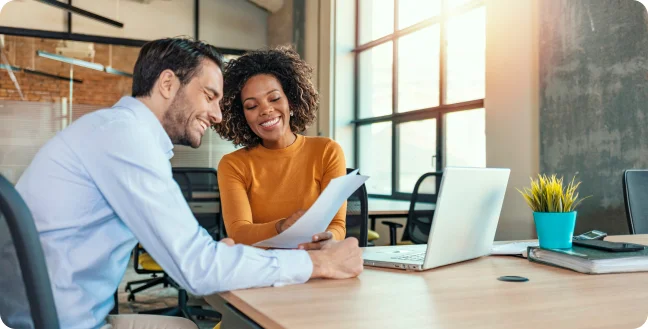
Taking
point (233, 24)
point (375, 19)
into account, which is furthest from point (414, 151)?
point (233, 24)

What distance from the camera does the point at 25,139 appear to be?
606cm

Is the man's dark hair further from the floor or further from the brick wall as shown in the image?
the brick wall

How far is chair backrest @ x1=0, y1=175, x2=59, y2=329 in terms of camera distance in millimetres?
833

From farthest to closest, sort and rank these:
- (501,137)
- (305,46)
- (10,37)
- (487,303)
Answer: (305,46)
(10,37)
(501,137)
(487,303)

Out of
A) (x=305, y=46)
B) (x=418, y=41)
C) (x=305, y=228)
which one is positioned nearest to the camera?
(x=305, y=228)

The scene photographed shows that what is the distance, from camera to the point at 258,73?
7.18 ft

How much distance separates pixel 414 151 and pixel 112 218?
4.18 m

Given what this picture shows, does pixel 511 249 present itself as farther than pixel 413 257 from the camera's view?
Yes

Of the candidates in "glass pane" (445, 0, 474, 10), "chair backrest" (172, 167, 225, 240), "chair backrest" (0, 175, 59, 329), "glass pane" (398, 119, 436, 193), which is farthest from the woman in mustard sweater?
"glass pane" (398, 119, 436, 193)

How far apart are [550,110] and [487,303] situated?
255 centimetres

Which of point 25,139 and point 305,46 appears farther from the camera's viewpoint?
point 305,46

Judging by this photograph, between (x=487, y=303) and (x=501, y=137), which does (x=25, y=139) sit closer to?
(x=501, y=137)

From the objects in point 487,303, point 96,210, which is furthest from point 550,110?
point 96,210

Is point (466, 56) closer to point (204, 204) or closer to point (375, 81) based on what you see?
point (375, 81)
